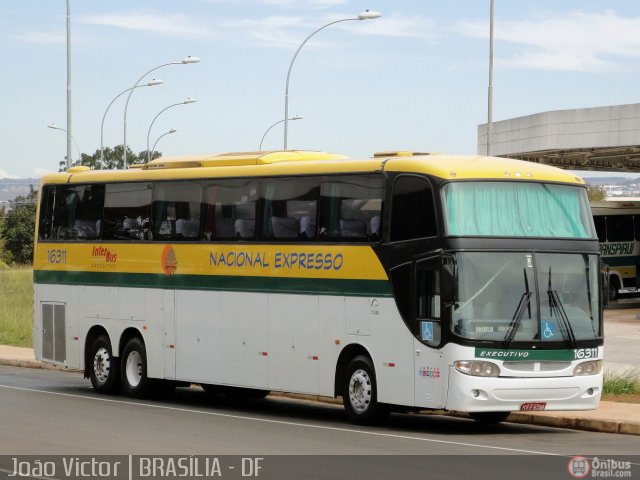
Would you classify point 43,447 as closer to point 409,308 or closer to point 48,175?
point 409,308

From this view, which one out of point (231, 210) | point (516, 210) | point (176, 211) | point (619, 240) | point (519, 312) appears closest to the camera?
point (519, 312)

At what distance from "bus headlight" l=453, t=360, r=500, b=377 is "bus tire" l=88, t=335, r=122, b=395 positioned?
328 inches

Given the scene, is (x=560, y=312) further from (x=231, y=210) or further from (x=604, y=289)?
(x=231, y=210)

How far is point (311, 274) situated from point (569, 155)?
116ft

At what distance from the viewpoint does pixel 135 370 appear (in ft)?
75.9

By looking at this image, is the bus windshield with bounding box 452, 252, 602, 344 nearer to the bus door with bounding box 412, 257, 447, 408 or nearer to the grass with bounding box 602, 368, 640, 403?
the bus door with bounding box 412, 257, 447, 408

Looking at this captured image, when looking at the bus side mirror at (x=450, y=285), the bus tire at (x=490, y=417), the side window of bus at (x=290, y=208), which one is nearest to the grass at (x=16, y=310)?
the side window of bus at (x=290, y=208)

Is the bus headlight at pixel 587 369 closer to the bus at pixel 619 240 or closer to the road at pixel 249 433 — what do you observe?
the road at pixel 249 433

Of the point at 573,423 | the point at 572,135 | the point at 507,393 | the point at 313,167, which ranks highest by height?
the point at 572,135

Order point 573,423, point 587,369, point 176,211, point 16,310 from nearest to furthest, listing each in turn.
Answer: point 587,369 < point 573,423 < point 176,211 < point 16,310

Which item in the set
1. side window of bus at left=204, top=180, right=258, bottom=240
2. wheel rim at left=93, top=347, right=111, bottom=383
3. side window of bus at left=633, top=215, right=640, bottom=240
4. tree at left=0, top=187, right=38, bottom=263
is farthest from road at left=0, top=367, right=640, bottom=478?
tree at left=0, top=187, right=38, bottom=263

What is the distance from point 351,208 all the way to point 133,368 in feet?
20.4
